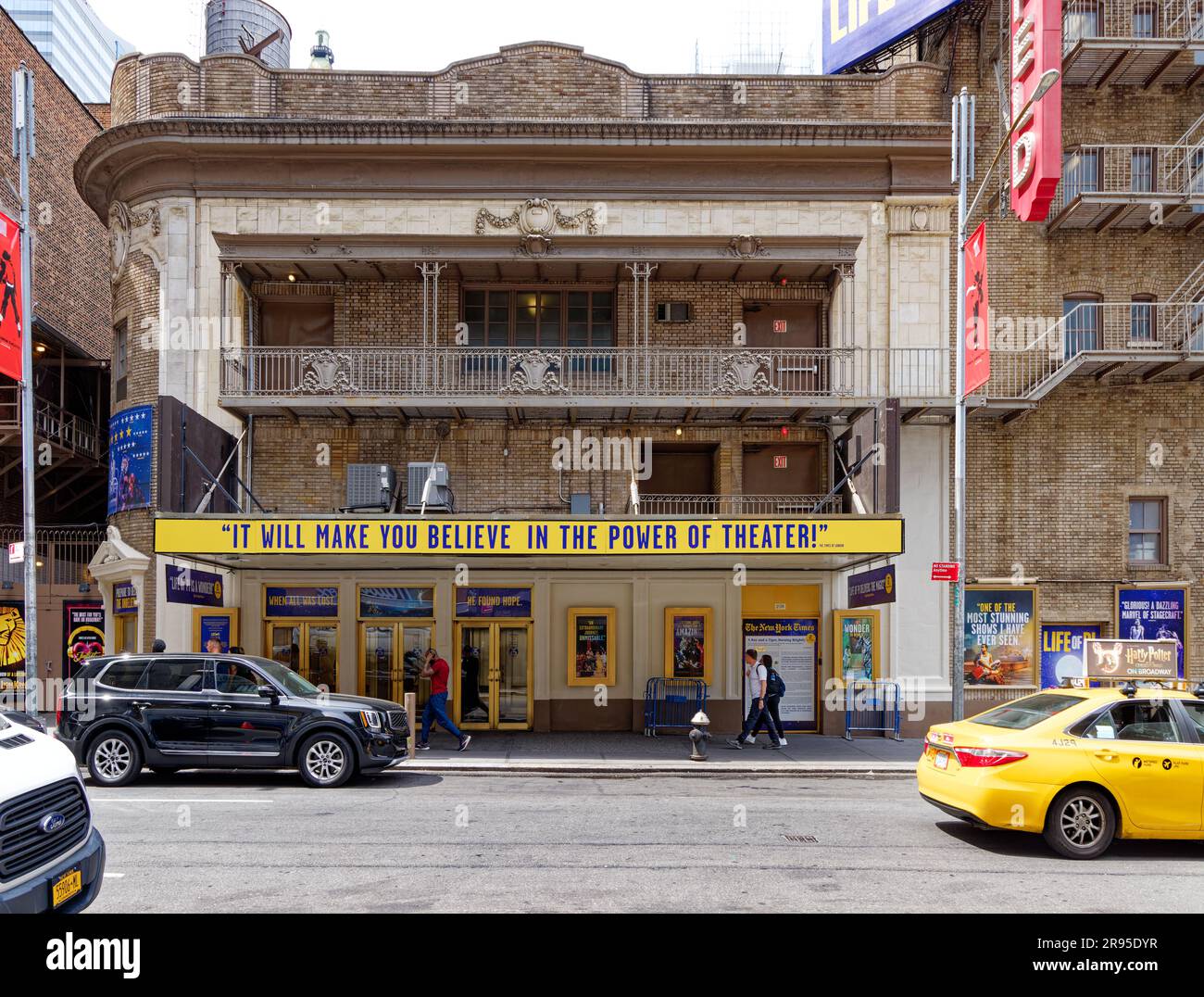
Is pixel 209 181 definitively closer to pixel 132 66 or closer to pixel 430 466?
pixel 132 66

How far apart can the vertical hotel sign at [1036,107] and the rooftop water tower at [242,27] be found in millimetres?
15085

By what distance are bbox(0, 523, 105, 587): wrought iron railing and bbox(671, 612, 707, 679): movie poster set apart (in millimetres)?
12431

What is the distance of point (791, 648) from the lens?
19.0m

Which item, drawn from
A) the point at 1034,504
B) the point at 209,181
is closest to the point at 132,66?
the point at 209,181

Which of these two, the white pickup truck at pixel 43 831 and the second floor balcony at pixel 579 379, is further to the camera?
the second floor balcony at pixel 579 379

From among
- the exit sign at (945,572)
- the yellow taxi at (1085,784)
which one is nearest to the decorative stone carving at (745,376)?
the exit sign at (945,572)

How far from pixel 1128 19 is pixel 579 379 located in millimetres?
13046

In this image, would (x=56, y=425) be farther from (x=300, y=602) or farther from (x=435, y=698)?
(x=435, y=698)

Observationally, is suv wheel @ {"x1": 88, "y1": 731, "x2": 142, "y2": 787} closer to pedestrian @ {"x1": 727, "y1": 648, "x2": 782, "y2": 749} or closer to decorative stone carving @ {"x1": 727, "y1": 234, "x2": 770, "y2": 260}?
pedestrian @ {"x1": 727, "y1": 648, "x2": 782, "y2": 749}

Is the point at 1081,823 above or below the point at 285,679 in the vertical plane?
below

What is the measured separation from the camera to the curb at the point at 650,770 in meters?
14.3

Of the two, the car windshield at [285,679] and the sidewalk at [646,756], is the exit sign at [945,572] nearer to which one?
the sidewalk at [646,756]

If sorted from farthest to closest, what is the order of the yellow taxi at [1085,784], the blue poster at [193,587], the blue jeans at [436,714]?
the blue jeans at [436,714], the blue poster at [193,587], the yellow taxi at [1085,784]

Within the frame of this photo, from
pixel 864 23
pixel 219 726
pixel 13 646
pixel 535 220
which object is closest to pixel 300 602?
pixel 219 726
